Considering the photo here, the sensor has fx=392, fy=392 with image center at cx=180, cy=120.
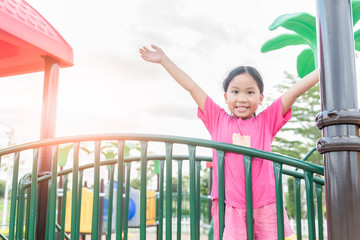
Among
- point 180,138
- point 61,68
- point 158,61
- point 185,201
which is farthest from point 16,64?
point 185,201

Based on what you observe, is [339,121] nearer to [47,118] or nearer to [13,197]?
[13,197]

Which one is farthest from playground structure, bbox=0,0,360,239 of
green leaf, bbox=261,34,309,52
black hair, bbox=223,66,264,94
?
green leaf, bbox=261,34,309,52

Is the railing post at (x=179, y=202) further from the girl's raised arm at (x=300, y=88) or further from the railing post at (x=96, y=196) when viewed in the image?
the girl's raised arm at (x=300, y=88)

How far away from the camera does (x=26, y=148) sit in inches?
84.8

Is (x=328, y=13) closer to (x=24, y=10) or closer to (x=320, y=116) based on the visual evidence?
(x=320, y=116)

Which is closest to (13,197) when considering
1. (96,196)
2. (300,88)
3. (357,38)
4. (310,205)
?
(96,196)

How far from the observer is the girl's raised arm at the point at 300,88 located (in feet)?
6.63

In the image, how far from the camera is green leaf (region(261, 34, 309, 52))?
5359mm

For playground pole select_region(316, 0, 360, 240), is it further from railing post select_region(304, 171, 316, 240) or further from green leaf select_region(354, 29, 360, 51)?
green leaf select_region(354, 29, 360, 51)

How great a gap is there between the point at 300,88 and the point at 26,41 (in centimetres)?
196

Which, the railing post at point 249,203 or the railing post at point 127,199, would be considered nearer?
the railing post at point 249,203

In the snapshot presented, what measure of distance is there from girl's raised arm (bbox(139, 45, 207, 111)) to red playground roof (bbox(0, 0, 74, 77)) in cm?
117

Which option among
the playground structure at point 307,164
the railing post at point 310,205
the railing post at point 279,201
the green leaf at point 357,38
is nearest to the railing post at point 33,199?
the playground structure at point 307,164

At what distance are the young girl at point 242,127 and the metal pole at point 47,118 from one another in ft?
3.72
